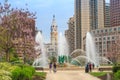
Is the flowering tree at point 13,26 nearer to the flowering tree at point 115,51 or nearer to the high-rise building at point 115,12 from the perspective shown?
the flowering tree at point 115,51

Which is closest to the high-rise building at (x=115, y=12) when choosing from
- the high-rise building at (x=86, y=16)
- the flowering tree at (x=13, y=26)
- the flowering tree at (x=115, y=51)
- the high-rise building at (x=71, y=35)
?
the high-rise building at (x=86, y=16)

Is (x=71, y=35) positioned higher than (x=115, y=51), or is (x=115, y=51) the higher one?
(x=71, y=35)

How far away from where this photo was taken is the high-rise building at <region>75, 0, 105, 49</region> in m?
172

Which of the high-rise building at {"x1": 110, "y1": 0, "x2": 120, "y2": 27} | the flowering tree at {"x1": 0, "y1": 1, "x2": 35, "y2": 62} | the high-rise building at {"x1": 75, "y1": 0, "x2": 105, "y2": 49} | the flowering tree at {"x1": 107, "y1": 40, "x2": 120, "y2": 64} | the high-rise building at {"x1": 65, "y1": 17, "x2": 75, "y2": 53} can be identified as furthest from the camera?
the high-rise building at {"x1": 65, "y1": 17, "x2": 75, "y2": 53}

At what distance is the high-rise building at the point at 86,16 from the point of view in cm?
17212

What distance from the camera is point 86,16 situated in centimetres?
17388

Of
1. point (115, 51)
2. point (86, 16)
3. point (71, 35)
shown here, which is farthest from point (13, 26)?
point (71, 35)

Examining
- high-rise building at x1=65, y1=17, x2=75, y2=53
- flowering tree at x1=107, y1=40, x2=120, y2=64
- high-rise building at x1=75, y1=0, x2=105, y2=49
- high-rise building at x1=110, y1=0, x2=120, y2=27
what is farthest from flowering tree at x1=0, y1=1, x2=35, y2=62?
high-rise building at x1=65, y1=17, x2=75, y2=53

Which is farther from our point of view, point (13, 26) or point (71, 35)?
point (71, 35)

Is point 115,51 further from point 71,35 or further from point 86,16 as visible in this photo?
point 71,35

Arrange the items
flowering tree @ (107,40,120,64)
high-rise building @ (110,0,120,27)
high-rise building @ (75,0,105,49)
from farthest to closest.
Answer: high-rise building @ (110,0,120,27), high-rise building @ (75,0,105,49), flowering tree @ (107,40,120,64)

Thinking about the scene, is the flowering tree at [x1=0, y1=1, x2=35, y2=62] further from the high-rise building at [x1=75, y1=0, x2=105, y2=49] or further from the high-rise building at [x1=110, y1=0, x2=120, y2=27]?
the high-rise building at [x1=110, y1=0, x2=120, y2=27]

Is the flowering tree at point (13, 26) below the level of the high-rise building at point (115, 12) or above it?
below

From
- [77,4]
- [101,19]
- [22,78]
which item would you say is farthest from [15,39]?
[101,19]
